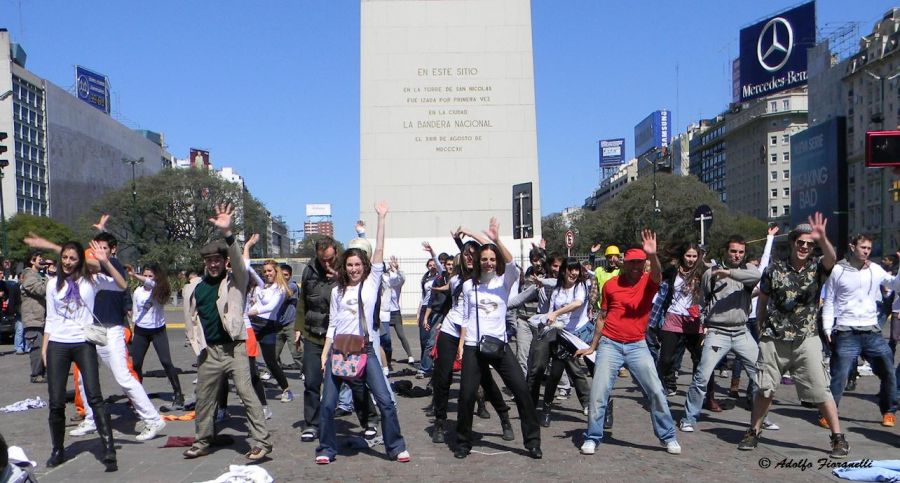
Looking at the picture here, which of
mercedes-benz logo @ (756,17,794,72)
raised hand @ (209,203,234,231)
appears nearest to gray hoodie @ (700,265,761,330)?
raised hand @ (209,203,234,231)

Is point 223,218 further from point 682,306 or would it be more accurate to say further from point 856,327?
point 856,327

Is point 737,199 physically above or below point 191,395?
above

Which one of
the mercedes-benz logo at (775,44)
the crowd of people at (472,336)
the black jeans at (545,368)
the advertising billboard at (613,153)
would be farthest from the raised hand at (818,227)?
the advertising billboard at (613,153)

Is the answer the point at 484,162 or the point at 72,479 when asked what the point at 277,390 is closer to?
the point at 72,479

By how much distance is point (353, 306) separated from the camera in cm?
670

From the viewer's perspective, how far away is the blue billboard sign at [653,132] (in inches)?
5797

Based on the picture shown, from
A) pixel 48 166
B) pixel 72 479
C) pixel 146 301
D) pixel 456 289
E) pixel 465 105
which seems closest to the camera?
pixel 72 479

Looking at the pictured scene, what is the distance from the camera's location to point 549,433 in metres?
7.98

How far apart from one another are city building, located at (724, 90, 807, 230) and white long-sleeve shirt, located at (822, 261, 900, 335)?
338 ft

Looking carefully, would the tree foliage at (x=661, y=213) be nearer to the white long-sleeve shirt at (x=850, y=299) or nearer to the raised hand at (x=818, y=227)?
the white long-sleeve shirt at (x=850, y=299)

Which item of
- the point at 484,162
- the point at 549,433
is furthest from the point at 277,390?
the point at 484,162

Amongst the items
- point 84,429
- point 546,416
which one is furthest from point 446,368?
point 84,429

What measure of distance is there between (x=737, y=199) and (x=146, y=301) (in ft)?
408

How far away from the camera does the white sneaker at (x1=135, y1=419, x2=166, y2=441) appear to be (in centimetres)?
762
